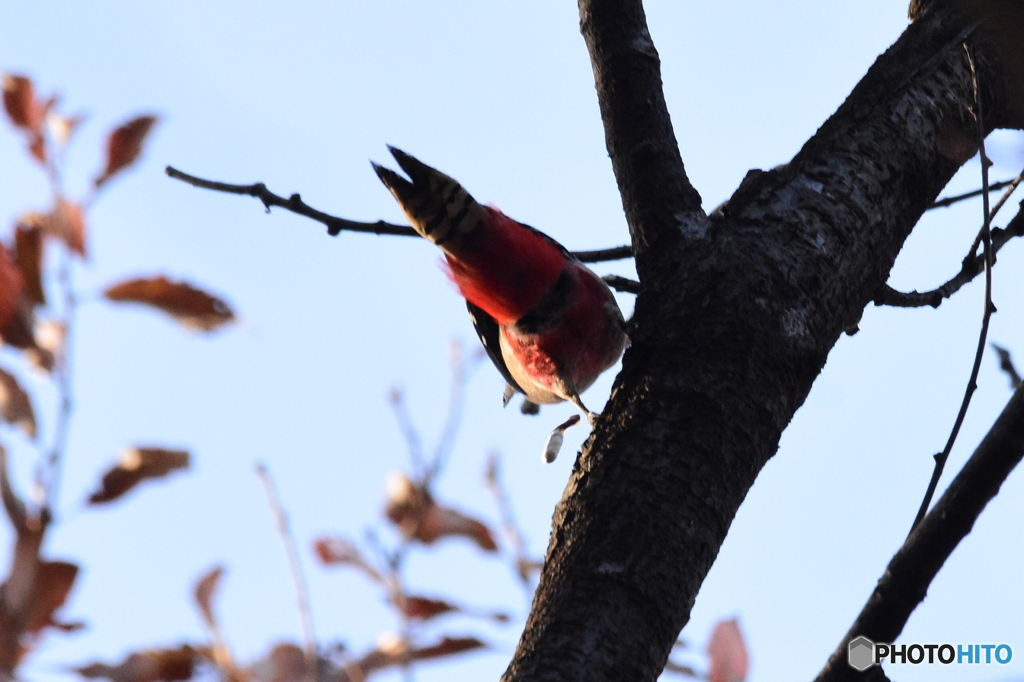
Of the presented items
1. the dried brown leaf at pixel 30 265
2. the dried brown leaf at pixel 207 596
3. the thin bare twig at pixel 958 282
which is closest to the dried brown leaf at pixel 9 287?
the dried brown leaf at pixel 30 265

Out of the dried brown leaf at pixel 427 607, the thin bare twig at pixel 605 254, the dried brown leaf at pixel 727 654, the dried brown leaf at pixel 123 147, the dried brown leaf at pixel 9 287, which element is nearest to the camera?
the dried brown leaf at pixel 9 287

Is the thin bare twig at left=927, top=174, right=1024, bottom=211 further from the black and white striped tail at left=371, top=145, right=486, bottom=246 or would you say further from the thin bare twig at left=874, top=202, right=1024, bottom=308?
the black and white striped tail at left=371, top=145, right=486, bottom=246

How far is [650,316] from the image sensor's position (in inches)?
74.7

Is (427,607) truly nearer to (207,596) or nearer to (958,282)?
(207,596)

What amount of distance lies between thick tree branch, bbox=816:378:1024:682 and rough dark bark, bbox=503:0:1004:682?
0.39 metres

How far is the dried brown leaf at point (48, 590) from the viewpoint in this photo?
1258 millimetres

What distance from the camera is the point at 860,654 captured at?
42.4 inches

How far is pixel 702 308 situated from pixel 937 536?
75 cm

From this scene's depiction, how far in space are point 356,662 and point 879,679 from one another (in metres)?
0.80

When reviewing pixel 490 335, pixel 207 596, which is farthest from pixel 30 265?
pixel 490 335

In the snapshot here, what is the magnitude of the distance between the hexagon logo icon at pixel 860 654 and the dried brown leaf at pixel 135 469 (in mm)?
1086

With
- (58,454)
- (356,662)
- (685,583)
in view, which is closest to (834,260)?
(685,583)

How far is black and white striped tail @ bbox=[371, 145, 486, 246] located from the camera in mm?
2338

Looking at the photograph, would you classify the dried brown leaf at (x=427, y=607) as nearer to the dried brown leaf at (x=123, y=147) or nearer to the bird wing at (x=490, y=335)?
the dried brown leaf at (x=123, y=147)
